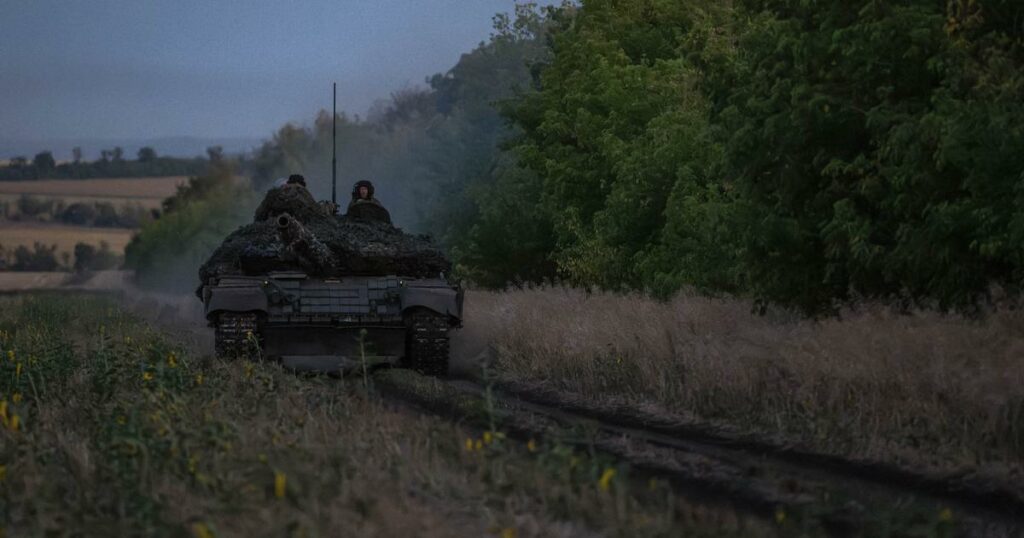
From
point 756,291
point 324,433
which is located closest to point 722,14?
point 756,291

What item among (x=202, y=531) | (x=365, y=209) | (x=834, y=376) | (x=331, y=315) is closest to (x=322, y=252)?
(x=331, y=315)

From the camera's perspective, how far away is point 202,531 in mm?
6863

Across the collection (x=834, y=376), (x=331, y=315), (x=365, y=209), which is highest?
(x=365, y=209)

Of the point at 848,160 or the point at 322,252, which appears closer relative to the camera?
the point at 848,160

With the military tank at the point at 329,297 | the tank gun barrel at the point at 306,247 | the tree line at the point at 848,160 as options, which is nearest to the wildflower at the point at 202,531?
the tree line at the point at 848,160

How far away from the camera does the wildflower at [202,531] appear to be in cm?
683

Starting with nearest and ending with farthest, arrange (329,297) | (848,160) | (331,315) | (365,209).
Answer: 1. (848,160)
2. (331,315)
3. (329,297)
4. (365,209)

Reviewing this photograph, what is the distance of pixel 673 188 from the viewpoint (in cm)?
2745

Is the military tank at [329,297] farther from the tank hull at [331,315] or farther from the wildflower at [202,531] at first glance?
the wildflower at [202,531]

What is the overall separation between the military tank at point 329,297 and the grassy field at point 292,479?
24.0 feet

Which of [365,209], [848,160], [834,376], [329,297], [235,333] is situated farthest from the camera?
[365,209]

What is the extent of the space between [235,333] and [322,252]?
5.27ft

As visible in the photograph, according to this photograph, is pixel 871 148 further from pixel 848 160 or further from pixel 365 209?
pixel 365 209

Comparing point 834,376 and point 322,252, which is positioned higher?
point 322,252
